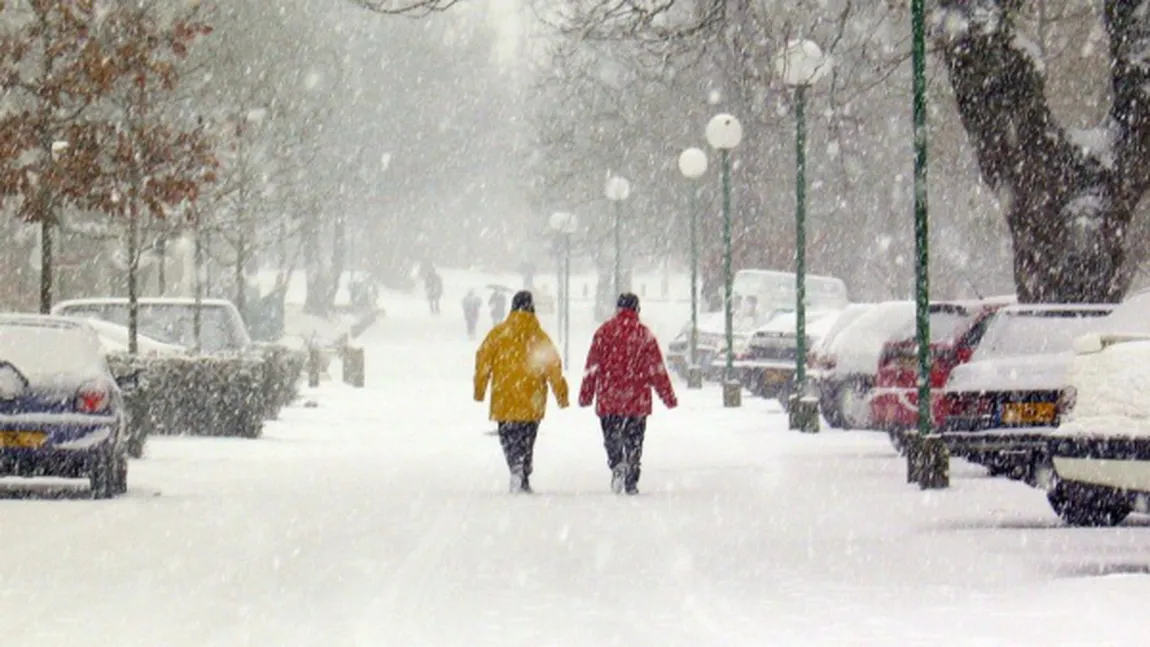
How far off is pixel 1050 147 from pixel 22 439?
Result: 10631 millimetres

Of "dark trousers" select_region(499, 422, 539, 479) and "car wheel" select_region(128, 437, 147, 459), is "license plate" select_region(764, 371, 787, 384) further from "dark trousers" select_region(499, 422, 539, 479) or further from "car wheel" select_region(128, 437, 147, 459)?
"dark trousers" select_region(499, 422, 539, 479)

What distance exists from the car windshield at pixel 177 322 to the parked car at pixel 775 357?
25.6ft

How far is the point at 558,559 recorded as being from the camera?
12562 millimetres

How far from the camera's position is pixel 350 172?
71.0 m

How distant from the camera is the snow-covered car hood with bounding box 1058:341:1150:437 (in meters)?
11.8

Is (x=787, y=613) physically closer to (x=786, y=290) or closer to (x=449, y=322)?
(x=786, y=290)

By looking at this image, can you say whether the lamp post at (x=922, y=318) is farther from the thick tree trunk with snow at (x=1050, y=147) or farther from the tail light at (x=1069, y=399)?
the tail light at (x=1069, y=399)

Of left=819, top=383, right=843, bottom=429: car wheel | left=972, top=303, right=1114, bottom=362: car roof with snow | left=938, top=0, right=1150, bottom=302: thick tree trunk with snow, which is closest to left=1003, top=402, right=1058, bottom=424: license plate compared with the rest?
left=972, top=303, right=1114, bottom=362: car roof with snow

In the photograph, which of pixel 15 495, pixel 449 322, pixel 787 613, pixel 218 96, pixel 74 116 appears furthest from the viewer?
pixel 449 322

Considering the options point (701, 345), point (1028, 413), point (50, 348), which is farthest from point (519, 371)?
point (701, 345)

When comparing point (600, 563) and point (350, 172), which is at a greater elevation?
point (350, 172)

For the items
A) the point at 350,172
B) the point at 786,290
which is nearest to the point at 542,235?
the point at 350,172

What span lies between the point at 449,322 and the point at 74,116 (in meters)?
54.6

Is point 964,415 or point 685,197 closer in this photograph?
point 964,415
